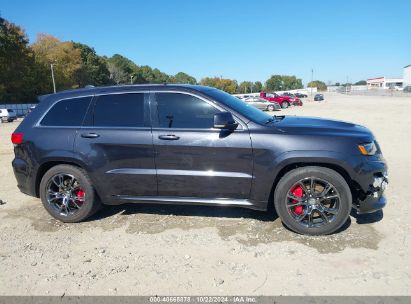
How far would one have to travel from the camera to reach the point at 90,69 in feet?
278

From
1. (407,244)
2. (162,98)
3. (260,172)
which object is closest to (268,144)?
(260,172)

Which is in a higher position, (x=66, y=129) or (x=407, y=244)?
(x=66, y=129)

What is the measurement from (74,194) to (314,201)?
3.19 meters

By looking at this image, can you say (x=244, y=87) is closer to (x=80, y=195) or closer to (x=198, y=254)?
(x=80, y=195)

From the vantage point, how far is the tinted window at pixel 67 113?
467cm

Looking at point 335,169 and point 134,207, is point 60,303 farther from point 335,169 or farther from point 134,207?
point 335,169

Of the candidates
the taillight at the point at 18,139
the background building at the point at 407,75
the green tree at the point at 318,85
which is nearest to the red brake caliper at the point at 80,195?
the taillight at the point at 18,139

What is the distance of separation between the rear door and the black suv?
0.5 inches

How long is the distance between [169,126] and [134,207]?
167 cm

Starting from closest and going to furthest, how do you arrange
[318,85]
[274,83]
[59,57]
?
[59,57] → [274,83] → [318,85]

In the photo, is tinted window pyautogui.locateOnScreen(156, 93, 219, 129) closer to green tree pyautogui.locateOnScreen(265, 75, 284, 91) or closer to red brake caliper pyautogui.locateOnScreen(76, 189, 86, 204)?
red brake caliper pyautogui.locateOnScreen(76, 189, 86, 204)

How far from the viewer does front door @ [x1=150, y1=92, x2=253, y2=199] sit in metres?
4.07

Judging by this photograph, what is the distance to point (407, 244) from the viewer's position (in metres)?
3.76

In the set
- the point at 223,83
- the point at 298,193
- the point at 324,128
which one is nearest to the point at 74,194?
the point at 298,193
